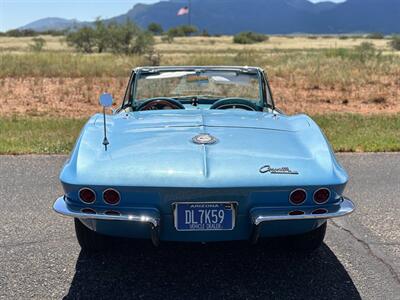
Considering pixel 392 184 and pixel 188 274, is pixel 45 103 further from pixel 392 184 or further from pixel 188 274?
pixel 188 274

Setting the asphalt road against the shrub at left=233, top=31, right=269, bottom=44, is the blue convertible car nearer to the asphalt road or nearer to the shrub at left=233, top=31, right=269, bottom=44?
the asphalt road

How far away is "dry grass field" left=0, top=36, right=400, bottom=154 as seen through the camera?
314 inches

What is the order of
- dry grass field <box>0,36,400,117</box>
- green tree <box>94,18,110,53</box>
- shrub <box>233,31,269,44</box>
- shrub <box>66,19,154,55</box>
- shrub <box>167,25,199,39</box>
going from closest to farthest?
dry grass field <box>0,36,400,117</box> < shrub <box>66,19,154,55</box> < green tree <box>94,18,110,53</box> < shrub <box>233,31,269,44</box> < shrub <box>167,25,199,39</box>

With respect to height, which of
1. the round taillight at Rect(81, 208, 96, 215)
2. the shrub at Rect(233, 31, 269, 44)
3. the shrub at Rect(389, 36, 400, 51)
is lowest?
the shrub at Rect(233, 31, 269, 44)

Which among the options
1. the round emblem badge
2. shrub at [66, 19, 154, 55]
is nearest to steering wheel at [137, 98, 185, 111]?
the round emblem badge

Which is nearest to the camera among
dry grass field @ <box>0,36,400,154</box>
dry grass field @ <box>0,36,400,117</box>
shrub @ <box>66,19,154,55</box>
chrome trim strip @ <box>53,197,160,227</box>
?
chrome trim strip @ <box>53,197,160,227</box>

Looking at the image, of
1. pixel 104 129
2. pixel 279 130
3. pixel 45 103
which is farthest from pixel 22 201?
pixel 45 103

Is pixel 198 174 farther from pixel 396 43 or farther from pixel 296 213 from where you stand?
pixel 396 43

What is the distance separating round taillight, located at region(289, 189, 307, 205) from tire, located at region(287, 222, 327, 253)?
0.74 m

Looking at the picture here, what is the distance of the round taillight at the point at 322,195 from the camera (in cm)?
279

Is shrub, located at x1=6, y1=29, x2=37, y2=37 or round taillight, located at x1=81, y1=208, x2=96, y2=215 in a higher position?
round taillight, located at x1=81, y1=208, x2=96, y2=215

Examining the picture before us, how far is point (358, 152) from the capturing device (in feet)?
23.2

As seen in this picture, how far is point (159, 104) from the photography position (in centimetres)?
436

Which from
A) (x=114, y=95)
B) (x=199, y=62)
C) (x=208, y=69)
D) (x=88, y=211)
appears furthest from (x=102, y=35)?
(x=88, y=211)
